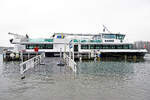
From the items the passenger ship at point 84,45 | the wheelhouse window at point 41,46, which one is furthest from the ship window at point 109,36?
the wheelhouse window at point 41,46

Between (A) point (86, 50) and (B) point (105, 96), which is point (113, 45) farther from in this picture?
(B) point (105, 96)

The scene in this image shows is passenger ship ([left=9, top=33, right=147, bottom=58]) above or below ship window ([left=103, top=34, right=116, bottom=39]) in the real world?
below

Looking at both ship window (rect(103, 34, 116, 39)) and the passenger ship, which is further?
ship window (rect(103, 34, 116, 39))

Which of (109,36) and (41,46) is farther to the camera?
(109,36)

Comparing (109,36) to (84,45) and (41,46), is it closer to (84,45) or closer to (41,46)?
(84,45)

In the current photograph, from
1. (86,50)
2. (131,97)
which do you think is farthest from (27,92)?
(86,50)

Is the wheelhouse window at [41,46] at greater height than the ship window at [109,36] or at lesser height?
lesser

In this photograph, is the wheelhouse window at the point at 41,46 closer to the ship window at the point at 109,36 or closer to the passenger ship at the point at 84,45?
the passenger ship at the point at 84,45

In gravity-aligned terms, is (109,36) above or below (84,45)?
above

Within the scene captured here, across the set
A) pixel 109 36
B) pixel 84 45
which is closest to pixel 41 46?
pixel 84 45

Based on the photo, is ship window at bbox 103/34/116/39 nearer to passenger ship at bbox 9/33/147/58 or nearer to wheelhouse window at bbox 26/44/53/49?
passenger ship at bbox 9/33/147/58

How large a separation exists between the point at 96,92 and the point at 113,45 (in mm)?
34676

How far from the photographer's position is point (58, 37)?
40781 millimetres

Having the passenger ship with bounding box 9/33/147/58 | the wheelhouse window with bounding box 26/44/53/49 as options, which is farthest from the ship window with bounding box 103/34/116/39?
the wheelhouse window with bounding box 26/44/53/49
